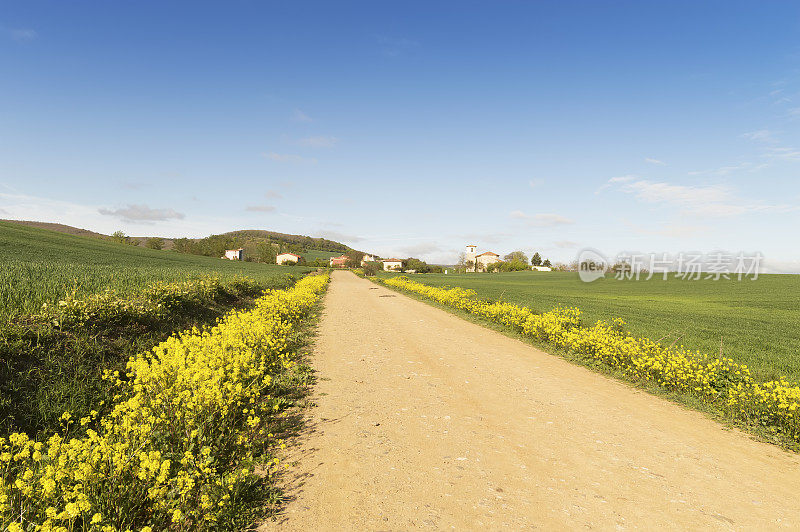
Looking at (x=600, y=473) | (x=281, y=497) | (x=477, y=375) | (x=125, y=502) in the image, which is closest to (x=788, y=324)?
(x=477, y=375)

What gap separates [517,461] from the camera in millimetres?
4254

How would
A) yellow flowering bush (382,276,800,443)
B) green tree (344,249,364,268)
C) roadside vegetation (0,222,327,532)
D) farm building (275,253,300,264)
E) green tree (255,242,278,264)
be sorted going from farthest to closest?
green tree (344,249,364,268) → farm building (275,253,300,264) → green tree (255,242,278,264) → yellow flowering bush (382,276,800,443) → roadside vegetation (0,222,327,532)

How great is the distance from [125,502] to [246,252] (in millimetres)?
148984

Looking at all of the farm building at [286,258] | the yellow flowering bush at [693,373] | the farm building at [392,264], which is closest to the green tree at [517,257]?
the farm building at [392,264]

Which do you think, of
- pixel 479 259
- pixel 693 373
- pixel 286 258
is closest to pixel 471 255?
pixel 479 259

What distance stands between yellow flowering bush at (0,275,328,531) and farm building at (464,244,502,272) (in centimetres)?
13495

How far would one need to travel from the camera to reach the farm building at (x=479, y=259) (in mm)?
140375

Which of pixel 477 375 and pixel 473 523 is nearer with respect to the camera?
pixel 473 523

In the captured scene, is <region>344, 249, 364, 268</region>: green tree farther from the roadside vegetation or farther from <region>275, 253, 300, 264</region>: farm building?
the roadside vegetation

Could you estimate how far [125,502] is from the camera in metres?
2.87

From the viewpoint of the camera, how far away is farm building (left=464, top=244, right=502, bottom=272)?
461 feet

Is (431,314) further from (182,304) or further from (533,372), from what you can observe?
(182,304)

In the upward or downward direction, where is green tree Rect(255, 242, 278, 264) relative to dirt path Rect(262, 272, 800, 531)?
upward

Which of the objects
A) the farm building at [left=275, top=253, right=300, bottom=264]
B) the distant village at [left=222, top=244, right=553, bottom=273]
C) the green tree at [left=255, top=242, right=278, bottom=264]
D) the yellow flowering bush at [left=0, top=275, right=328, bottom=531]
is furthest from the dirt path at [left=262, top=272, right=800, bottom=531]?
the farm building at [left=275, top=253, right=300, bottom=264]
